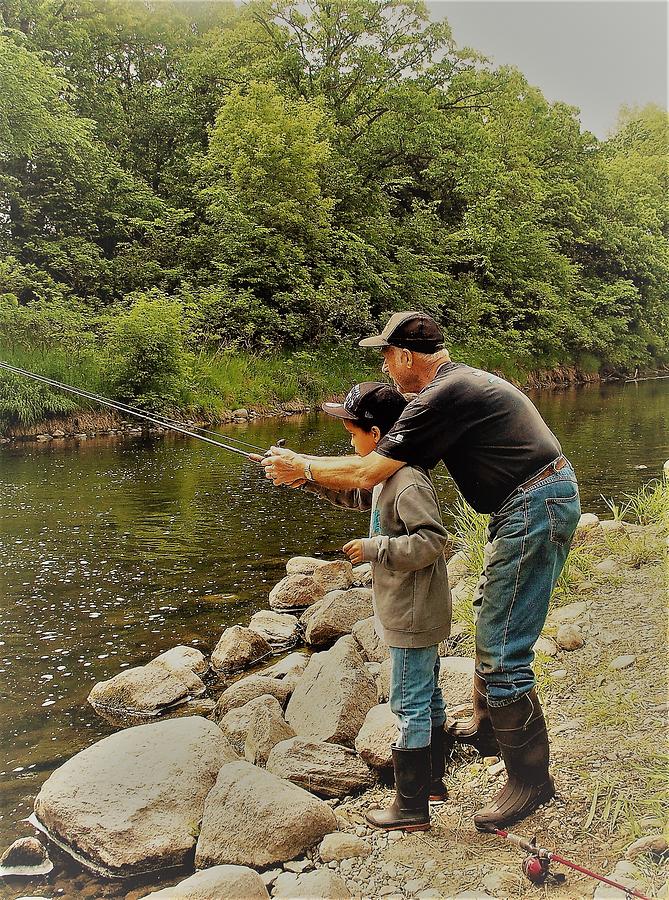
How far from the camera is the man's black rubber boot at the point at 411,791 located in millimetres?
2387

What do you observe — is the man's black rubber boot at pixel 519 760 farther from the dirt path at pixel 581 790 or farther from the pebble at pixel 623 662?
the pebble at pixel 623 662

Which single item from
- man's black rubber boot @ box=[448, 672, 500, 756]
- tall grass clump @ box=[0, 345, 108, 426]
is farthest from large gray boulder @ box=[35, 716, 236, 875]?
tall grass clump @ box=[0, 345, 108, 426]

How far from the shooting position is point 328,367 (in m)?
17.4

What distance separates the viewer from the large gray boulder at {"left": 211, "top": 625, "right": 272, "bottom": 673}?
4340 mm

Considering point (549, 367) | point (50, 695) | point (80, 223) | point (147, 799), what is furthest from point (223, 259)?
point (147, 799)

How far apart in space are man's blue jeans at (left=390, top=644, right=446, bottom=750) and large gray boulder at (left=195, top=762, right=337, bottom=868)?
401 millimetres

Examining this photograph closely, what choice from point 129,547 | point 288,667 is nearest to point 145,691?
point 288,667

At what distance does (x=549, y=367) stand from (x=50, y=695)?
1990cm

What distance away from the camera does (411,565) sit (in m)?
2.21

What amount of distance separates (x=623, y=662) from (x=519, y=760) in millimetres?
986

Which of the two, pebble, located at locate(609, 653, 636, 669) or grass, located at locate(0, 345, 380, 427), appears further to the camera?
grass, located at locate(0, 345, 380, 427)

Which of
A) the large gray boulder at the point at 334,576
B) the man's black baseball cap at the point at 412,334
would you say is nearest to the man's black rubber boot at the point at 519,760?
the man's black baseball cap at the point at 412,334

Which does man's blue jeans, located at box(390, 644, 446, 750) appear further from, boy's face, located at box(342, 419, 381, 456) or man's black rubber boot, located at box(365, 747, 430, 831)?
boy's face, located at box(342, 419, 381, 456)

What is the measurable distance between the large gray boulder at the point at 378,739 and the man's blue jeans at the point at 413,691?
44cm
